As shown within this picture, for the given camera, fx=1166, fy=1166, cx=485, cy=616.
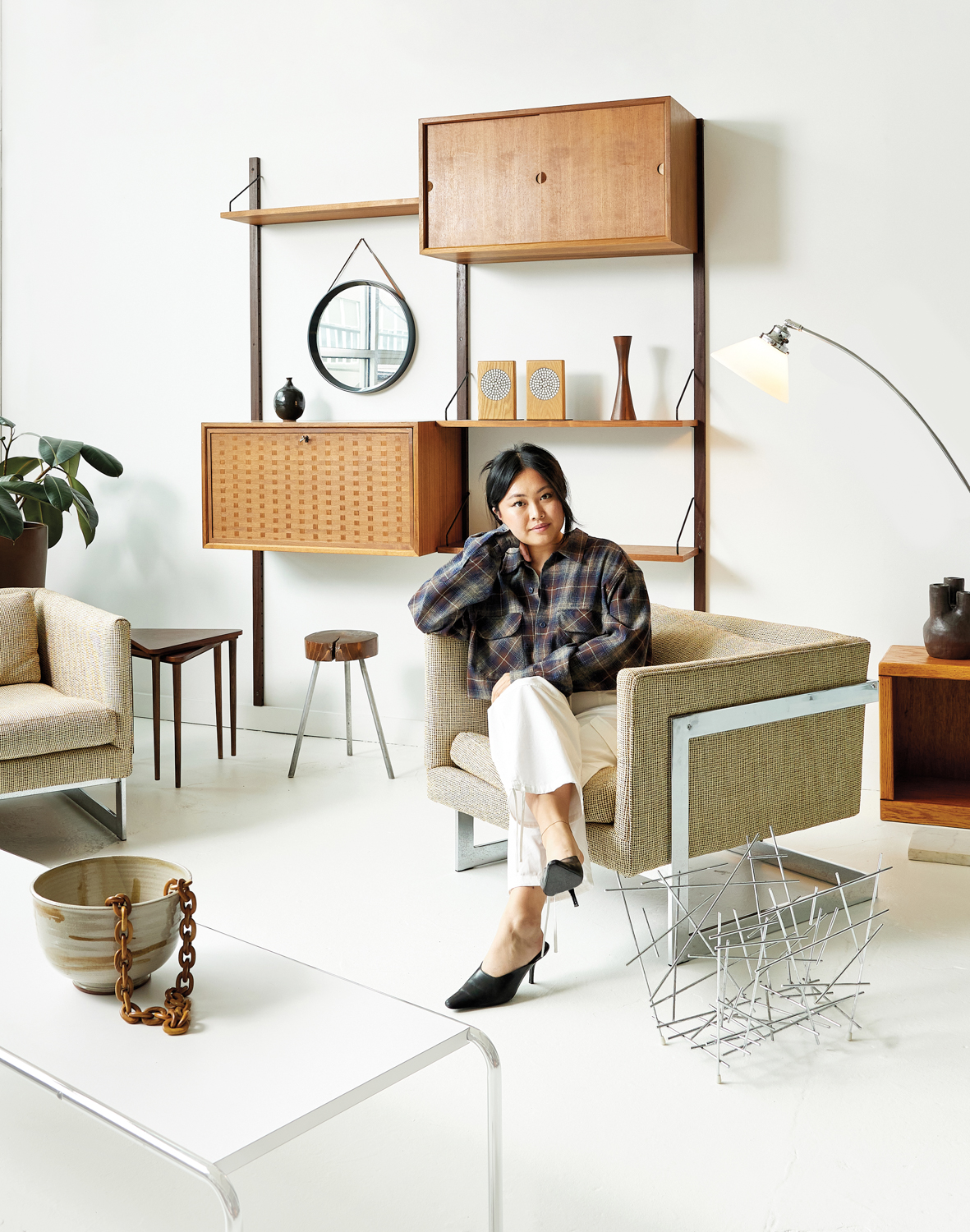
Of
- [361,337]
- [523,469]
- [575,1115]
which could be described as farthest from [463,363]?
[575,1115]

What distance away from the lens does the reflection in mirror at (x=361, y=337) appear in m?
4.34

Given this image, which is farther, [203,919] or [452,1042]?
[203,919]

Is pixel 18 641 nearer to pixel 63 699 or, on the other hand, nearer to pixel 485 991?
pixel 63 699

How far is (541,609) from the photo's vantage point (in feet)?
9.52

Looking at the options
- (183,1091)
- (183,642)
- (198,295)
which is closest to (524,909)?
(183,1091)

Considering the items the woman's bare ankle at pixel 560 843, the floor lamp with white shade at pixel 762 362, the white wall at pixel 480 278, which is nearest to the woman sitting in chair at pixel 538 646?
the woman's bare ankle at pixel 560 843

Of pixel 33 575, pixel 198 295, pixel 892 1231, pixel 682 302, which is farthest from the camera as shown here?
pixel 198 295

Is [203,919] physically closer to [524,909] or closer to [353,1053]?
[524,909]

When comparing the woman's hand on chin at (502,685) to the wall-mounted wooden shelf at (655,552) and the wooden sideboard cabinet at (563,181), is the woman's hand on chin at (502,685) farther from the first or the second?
the wooden sideboard cabinet at (563,181)

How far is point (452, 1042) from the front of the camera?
147 cm

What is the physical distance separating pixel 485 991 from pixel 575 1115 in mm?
422

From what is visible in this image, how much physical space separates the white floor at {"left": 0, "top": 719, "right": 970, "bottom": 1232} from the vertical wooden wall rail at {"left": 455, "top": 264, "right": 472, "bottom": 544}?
5.78 ft

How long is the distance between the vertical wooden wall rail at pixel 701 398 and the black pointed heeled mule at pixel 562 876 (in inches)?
68.9

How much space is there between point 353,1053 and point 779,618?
9.07ft
